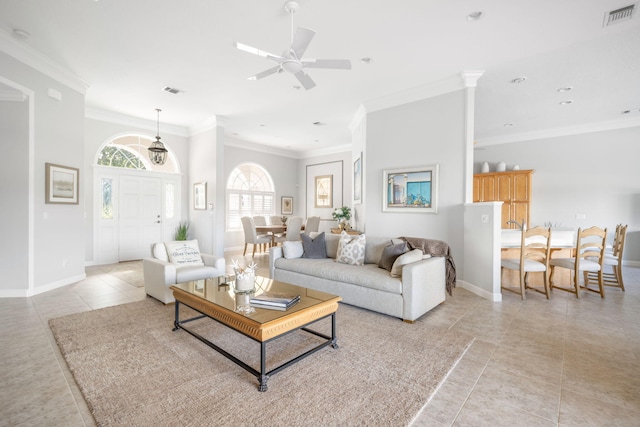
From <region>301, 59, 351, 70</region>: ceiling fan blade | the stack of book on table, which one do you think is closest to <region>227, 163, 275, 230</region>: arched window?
<region>301, 59, 351, 70</region>: ceiling fan blade

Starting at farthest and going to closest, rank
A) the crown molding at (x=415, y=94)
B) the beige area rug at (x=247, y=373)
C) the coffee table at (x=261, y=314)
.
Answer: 1. the crown molding at (x=415, y=94)
2. the coffee table at (x=261, y=314)
3. the beige area rug at (x=247, y=373)

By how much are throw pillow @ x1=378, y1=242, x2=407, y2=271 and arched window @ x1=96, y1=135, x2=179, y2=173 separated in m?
5.83

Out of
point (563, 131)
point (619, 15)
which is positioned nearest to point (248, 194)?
point (619, 15)

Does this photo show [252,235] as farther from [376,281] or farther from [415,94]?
[415,94]

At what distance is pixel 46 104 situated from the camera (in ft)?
13.4

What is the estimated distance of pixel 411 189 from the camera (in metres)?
4.70

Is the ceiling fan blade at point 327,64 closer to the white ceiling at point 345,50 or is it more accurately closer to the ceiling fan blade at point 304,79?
the ceiling fan blade at point 304,79

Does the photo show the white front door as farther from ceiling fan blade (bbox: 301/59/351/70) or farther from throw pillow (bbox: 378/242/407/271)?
throw pillow (bbox: 378/242/407/271)

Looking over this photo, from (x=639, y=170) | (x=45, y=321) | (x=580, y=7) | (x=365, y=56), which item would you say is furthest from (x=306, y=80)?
(x=639, y=170)

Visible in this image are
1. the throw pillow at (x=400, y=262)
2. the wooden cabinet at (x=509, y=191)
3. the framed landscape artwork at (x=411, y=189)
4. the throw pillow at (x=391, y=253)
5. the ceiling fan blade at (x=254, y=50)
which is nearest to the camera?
the ceiling fan blade at (x=254, y=50)

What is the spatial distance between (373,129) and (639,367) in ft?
13.9

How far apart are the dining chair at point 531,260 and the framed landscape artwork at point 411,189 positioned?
1.20 m

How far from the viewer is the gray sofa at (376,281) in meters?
2.94

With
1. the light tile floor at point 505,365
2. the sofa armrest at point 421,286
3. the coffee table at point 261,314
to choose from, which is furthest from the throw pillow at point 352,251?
the coffee table at point 261,314
